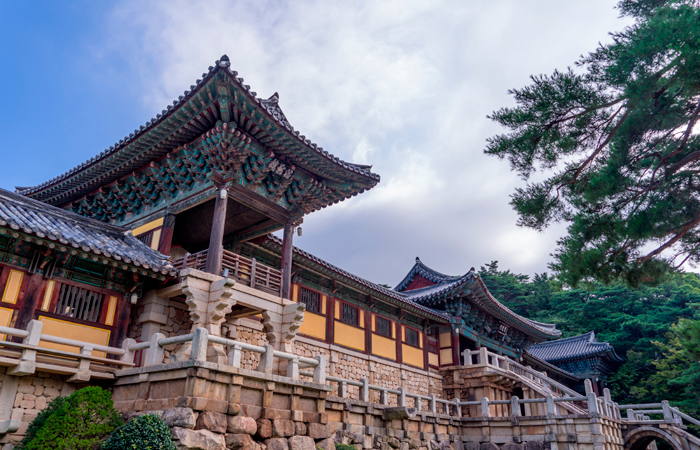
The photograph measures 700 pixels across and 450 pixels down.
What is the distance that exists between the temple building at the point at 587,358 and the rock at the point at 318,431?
28.8m

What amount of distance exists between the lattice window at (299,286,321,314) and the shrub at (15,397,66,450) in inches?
377

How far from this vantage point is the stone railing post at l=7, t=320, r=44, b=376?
9.38m

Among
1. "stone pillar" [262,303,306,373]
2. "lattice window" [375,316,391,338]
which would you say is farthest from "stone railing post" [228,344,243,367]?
"lattice window" [375,316,391,338]

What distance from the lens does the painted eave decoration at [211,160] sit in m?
12.8

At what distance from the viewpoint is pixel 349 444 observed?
45.1 feet

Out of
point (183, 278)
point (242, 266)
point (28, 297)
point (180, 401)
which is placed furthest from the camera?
point (242, 266)

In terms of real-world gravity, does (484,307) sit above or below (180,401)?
above

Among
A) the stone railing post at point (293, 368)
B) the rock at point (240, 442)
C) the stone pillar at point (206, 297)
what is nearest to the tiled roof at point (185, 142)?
the stone pillar at point (206, 297)

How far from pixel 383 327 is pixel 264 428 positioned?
1229 centimetres

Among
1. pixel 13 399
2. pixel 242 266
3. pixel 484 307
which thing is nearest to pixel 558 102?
pixel 242 266

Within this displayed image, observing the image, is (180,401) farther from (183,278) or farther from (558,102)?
(558,102)

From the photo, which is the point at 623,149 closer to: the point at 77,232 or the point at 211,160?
the point at 211,160

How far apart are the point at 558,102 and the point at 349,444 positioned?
405 inches

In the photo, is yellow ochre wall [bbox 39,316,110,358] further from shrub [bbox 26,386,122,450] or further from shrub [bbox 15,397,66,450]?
shrub [bbox 26,386,122,450]
